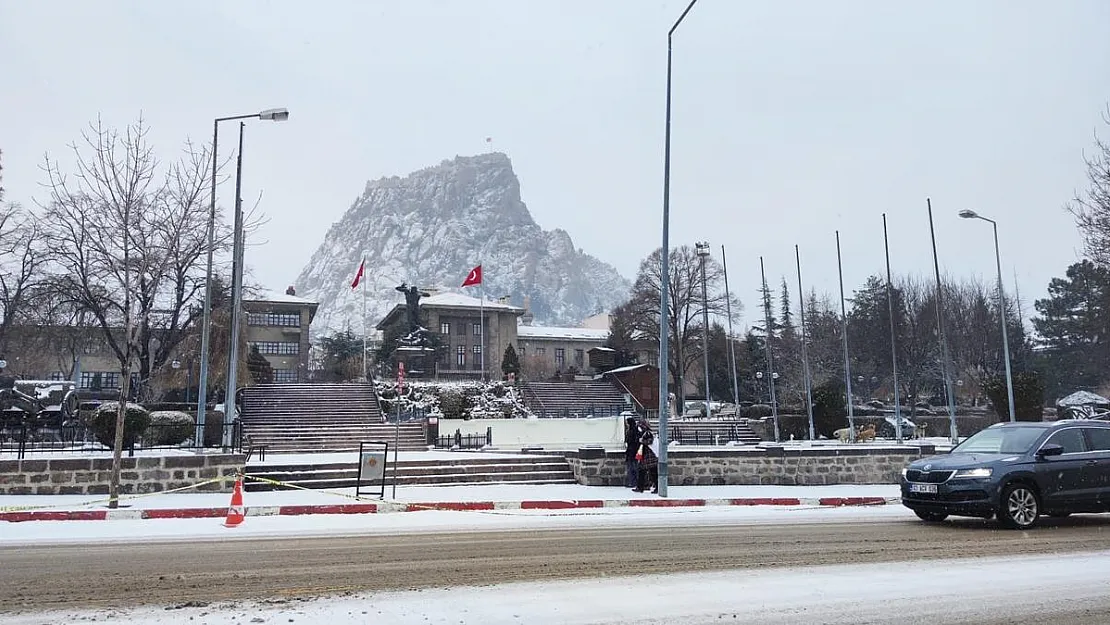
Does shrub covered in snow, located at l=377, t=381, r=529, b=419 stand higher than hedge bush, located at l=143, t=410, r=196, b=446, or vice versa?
shrub covered in snow, located at l=377, t=381, r=529, b=419

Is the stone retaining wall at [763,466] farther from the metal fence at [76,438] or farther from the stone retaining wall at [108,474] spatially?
the metal fence at [76,438]

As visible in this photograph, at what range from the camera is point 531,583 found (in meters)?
7.06

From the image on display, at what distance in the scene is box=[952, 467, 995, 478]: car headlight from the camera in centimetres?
1114

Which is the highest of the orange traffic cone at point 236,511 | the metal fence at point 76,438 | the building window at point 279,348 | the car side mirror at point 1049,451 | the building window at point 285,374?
the building window at point 279,348

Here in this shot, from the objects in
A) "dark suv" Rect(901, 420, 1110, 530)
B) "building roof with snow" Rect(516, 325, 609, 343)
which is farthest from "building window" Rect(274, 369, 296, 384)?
"dark suv" Rect(901, 420, 1110, 530)

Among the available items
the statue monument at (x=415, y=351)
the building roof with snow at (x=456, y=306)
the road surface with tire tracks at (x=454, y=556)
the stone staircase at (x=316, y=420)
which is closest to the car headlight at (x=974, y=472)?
the road surface with tire tracks at (x=454, y=556)

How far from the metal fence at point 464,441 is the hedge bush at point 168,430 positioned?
1238 cm

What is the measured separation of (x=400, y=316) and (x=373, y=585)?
76.7 metres

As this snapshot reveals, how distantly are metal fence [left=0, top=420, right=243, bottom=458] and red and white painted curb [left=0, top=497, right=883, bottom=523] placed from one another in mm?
4113

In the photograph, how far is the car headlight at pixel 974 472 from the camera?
36.6 feet

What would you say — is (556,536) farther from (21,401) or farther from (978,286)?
(978,286)

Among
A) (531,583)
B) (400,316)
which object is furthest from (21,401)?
(400,316)

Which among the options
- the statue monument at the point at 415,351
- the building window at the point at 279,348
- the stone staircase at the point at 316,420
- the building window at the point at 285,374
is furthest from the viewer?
the building window at the point at 279,348

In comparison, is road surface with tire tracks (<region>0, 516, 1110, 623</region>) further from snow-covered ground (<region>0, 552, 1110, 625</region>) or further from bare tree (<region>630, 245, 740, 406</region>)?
bare tree (<region>630, 245, 740, 406</region>)
